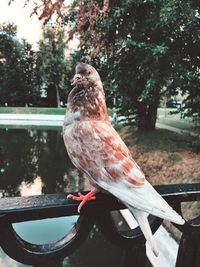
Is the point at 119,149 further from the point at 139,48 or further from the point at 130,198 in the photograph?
the point at 139,48

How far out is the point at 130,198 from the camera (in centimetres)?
79

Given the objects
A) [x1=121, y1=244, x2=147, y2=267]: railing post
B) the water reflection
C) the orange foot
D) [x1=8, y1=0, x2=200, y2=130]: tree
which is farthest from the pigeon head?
the water reflection

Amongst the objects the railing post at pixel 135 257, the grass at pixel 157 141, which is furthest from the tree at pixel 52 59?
the railing post at pixel 135 257

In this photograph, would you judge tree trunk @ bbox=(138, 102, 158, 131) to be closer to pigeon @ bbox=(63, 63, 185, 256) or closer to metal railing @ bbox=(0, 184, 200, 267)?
pigeon @ bbox=(63, 63, 185, 256)

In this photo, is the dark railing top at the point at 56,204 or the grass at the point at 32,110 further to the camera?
the grass at the point at 32,110

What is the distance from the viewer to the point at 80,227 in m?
0.74

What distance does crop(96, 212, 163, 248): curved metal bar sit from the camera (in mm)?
771

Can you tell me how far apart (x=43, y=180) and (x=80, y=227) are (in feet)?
25.5

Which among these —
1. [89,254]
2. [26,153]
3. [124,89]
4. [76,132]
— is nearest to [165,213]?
[76,132]

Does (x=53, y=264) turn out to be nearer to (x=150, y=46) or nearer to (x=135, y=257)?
(x=135, y=257)

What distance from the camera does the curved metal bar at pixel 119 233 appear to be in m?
0.77

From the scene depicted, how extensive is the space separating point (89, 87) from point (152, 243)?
51cm

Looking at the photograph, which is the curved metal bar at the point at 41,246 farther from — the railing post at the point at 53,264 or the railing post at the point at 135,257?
the railing post at the point at 135,257

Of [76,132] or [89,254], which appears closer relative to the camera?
[76,132]
